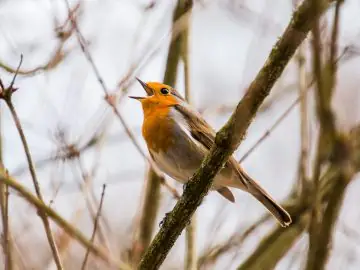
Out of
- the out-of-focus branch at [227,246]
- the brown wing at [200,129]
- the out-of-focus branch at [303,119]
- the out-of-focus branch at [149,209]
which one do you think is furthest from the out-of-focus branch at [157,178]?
the out-of-focus branch at [303,119]

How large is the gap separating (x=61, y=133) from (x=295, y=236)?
184cm

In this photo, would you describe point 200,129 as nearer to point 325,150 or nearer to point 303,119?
point 303,119

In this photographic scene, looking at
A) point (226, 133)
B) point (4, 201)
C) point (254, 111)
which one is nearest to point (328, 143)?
point (254, 111)

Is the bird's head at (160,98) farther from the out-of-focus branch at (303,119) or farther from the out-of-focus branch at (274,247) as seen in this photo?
the out-of-focus branch at (274,247)

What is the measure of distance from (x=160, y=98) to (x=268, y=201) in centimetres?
129

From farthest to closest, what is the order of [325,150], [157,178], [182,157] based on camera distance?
[157,178] < [182,157] < [325,150]

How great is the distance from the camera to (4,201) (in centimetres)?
281

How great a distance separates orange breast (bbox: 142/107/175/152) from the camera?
4.32m

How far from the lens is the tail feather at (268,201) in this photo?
3845mm

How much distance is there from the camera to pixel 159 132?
14.3ft

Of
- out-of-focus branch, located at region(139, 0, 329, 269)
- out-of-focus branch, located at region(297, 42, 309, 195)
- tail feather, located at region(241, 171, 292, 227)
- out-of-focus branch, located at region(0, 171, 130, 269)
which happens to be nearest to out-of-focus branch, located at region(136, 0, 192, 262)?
tail feather, located at region(241, 171, 292, 227)

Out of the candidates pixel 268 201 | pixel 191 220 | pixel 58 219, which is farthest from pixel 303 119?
pixel 58 219

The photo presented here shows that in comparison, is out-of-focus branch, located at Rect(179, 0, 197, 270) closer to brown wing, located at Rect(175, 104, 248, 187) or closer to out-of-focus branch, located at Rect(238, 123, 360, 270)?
brown wing, located at Rect(175, 104, 248, 187)

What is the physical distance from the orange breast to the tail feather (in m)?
0.59
